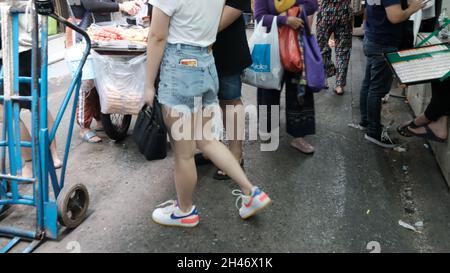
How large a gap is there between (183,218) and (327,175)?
141 centimetres

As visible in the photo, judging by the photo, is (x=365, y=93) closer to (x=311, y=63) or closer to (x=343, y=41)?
(x=311, y=63)

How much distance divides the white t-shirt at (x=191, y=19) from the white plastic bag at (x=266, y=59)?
104cm

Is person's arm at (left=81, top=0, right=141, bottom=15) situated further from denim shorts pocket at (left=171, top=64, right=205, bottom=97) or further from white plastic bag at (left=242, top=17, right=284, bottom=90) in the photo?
denim shorts pocket at (left=171, top=64, right=205, bottom=97)

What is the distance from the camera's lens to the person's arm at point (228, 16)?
2662mm

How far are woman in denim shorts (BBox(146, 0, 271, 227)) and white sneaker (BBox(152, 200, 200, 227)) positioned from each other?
0.43 ft

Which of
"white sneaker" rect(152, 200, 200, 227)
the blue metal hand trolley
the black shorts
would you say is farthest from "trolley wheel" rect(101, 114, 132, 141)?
"white sneaker" rect(152, 200, 200, 227)

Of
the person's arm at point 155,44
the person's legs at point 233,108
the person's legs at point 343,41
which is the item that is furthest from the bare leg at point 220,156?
the person's legs at point 343,41

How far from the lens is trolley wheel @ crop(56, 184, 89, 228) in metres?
2.66

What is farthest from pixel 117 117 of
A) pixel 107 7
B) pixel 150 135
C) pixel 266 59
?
pixel 266 59

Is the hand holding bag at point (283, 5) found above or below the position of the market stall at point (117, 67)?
above

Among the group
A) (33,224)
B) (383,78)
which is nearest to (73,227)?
(33,224)

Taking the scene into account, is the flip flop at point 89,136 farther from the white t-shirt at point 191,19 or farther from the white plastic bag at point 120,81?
the white t-shirt at point 191,19

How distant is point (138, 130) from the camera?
312cm

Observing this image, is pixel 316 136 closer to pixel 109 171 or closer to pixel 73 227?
pixel 109 171
